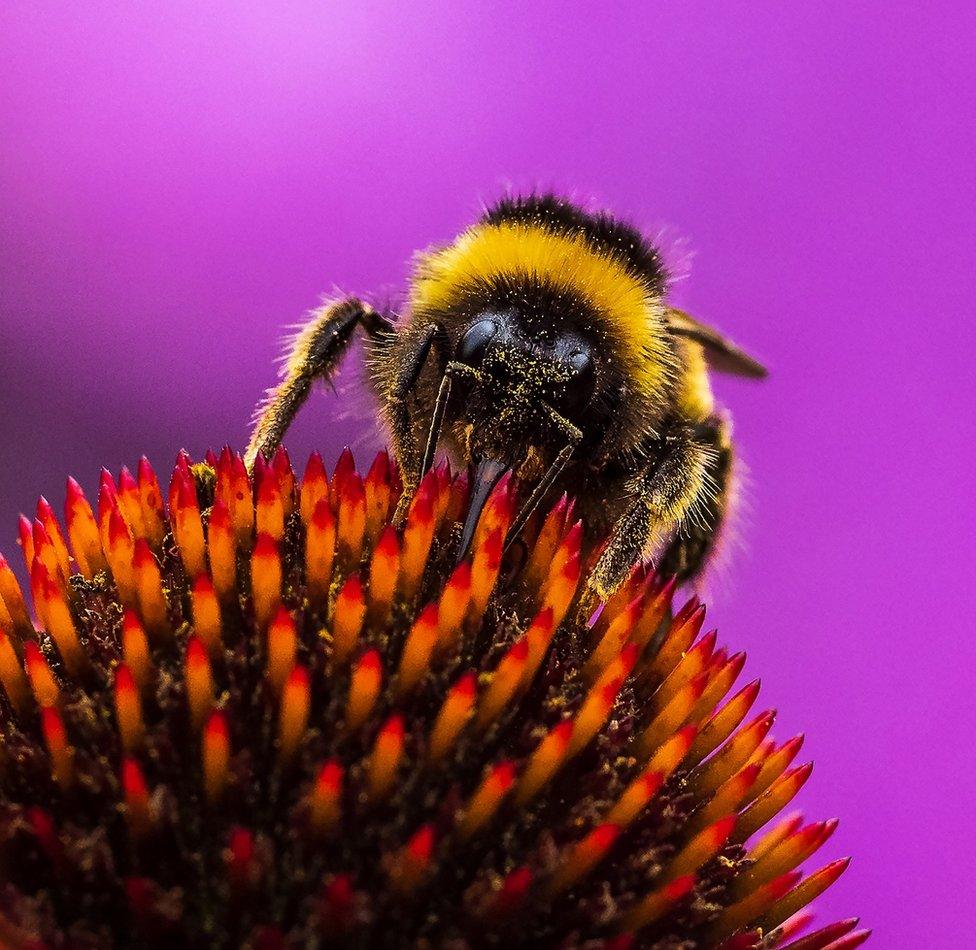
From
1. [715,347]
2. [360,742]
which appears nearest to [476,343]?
[360,742]

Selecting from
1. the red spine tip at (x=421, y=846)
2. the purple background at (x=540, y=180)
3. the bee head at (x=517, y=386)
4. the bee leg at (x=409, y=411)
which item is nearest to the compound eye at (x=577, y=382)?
the bee head at (x=517, y=386)

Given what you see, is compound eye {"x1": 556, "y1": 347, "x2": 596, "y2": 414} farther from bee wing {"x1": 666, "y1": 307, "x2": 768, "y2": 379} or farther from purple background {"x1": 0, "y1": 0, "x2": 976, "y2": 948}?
purple background {"x1": 0, "y1": 0, "x2": 976, "y2": 948}

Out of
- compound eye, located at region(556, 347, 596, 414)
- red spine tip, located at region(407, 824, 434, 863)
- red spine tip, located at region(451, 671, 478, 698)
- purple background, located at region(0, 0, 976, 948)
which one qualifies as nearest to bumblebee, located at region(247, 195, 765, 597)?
compound eye, located at region(556, 347, 596, 414)

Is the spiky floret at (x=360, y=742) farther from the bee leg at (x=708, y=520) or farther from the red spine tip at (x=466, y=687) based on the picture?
the bee leg at (x=708, y=520)

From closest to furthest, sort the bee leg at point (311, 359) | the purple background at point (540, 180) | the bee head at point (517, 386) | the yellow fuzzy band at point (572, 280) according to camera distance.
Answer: the bee head at point (517, 386) → the yellow fuzzy band at point (572, 280) → the bee leg at point (311, 359) → the purple background at point (540, 180)

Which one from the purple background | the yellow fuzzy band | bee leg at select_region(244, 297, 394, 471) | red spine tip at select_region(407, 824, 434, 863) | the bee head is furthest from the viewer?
the purple background

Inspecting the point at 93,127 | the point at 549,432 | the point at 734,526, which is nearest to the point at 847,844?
the point at 734,526

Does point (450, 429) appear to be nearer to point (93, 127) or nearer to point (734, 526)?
point (734, 526)
